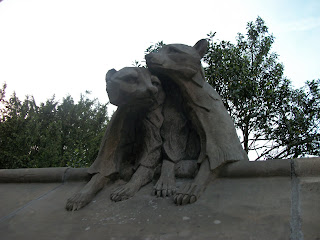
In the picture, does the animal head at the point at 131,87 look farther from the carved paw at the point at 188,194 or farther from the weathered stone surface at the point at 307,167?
the weathered stone surface at the point at 307,167

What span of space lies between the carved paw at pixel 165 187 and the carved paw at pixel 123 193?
182 mm

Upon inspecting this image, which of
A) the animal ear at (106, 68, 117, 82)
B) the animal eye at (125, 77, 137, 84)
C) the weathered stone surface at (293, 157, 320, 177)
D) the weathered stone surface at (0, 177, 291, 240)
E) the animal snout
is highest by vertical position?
the animal ear at (106, 68, 117, 82)

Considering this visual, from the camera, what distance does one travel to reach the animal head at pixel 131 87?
8.39 ft

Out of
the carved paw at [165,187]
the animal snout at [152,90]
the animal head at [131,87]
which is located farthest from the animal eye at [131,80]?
the carved paw at [165,187]

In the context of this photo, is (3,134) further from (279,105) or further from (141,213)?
(141,213)

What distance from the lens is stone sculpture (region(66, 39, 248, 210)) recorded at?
2490mm

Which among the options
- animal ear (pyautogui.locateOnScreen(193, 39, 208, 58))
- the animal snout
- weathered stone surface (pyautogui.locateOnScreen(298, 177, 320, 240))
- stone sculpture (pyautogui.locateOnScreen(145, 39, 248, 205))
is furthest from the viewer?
animal ear (pyautogui.locateOnScreen(193, 39, 208, 58))

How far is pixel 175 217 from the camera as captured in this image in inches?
80.4

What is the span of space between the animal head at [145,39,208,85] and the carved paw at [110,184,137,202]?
0.98m

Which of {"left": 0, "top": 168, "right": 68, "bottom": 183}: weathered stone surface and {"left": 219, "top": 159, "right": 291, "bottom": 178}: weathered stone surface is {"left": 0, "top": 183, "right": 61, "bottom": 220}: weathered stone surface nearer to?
{"left": 0, "top": 168, "right": 68, "bottom": 183}: weathered stone surface

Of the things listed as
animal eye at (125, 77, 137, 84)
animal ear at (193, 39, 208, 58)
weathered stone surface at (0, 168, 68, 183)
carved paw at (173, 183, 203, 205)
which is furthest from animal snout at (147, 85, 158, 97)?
weathered stone surface at (0, 168, 68, 183)

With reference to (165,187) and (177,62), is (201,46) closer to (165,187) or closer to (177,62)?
(177,62)

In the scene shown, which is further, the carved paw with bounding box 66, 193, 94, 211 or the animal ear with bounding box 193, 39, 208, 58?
the animal ear with bounding box 193, 39, 208, 58

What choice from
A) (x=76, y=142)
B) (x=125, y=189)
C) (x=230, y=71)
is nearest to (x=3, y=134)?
(x=76, y=142)
